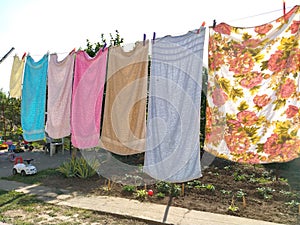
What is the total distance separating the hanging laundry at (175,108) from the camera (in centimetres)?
398

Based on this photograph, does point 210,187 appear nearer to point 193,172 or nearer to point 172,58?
point 193,172

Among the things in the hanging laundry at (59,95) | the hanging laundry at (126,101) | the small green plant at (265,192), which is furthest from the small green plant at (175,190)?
the hanging laundry at (59,95)

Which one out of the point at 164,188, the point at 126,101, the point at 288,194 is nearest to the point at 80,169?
the point at 164,188

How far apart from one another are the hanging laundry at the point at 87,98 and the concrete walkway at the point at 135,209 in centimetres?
94

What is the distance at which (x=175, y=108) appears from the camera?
4.14 m

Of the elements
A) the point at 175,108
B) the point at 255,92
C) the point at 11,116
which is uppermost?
the point at 255,92

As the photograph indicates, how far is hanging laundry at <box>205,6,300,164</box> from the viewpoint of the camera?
134 inches

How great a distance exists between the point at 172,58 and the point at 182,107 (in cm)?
71

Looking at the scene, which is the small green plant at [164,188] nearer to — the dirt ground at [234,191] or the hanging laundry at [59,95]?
the dirt ground at [234,191]

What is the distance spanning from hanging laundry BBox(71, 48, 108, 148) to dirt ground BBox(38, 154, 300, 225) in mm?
1099

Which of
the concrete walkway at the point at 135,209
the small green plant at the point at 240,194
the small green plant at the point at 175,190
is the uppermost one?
the small green plant at the point at 240,194

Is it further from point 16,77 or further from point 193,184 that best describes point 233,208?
point 16,77

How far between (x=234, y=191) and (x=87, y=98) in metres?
3.09

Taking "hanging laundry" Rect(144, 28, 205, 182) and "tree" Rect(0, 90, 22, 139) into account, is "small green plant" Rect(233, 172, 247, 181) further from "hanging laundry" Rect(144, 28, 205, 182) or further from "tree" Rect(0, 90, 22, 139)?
"tree" Rect(0, 90, 22, 139)
